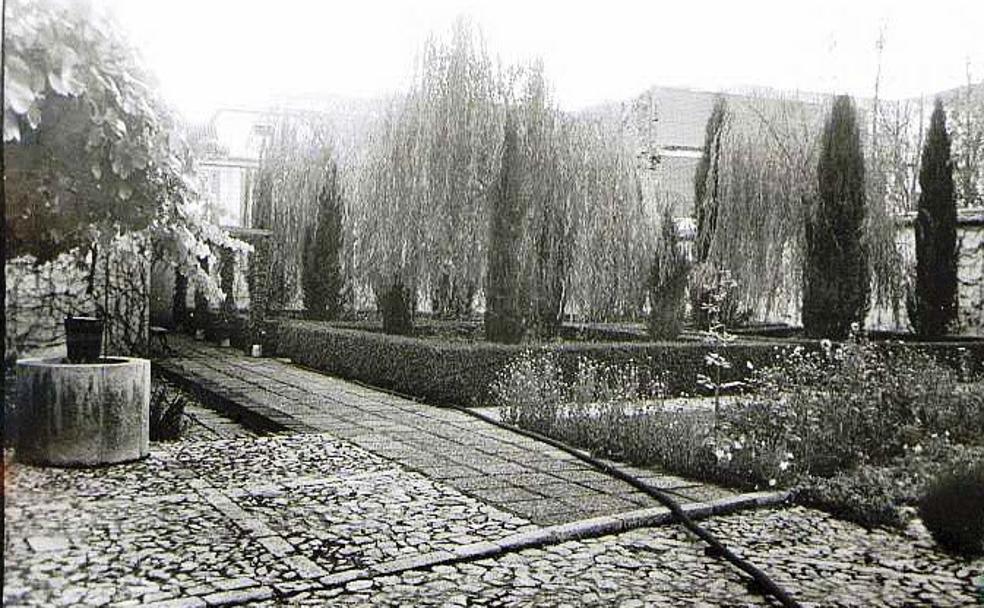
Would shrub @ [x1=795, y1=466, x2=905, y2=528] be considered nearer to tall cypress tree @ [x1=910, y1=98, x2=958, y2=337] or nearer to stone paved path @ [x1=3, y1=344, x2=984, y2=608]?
stone paved path @ [x1=3, y1=344, x2=984, y2=608]

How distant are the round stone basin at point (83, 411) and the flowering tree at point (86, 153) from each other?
20 centimetres

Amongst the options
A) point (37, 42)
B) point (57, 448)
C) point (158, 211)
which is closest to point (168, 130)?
point (158, 211)

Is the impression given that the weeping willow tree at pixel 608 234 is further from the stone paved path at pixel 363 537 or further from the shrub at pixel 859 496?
the stone paved path at pixel 363 537

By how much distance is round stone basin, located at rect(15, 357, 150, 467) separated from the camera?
1.97m

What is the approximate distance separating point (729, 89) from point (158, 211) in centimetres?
188

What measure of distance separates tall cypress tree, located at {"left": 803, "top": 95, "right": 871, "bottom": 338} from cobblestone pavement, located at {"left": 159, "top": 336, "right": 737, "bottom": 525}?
31.7 inches

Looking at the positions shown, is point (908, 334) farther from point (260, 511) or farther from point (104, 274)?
point (104, 274)

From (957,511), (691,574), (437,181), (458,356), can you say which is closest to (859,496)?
(957,511)

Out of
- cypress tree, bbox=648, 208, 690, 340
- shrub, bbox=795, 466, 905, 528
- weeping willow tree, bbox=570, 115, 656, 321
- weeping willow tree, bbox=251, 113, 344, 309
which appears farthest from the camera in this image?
weeping willow tree, bbox=570, 115, 656, 321

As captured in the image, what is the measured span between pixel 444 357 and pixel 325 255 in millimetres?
1399

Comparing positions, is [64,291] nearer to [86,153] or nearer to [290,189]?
[86,153]

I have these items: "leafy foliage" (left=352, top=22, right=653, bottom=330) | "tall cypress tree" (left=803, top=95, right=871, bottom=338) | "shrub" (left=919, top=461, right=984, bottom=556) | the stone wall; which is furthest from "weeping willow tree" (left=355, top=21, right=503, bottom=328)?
"shrub" (left=919, top=461, right=984, bottom=556)

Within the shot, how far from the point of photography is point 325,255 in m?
2.88

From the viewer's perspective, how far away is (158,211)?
205 cm
